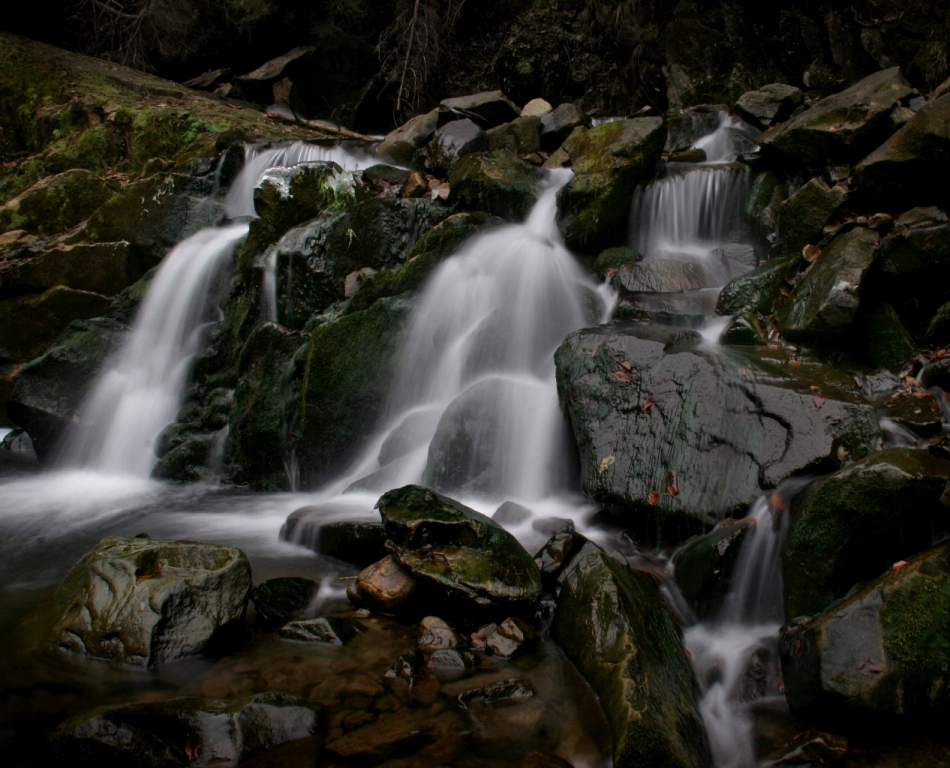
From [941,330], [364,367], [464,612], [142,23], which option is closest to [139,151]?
[142,23]

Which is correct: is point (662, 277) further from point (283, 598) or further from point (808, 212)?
point (283, 598)

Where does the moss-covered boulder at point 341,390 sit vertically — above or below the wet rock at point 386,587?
above

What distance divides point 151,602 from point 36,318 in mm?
8271

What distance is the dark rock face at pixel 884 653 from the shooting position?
103 inches

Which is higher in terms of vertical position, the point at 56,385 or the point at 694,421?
the point at 694,421

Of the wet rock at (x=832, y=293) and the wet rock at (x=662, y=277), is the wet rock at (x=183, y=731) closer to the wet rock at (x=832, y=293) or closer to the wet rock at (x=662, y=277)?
the wet rock at (x=832, y=293)

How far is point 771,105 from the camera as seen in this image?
9820mm

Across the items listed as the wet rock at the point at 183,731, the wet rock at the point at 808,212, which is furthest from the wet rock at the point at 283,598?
the wet rock at the point at 808,212

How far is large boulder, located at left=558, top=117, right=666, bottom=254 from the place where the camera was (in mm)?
7797

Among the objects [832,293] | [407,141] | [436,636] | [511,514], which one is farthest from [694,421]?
[407,141]

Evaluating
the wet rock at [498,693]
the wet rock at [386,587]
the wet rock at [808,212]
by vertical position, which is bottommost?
the wet rock at [498,693]

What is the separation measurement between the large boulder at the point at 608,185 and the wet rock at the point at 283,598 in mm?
5461

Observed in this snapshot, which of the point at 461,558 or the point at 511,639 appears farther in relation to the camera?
the point at 461,558

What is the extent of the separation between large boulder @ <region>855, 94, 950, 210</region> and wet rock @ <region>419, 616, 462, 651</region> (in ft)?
17.9
